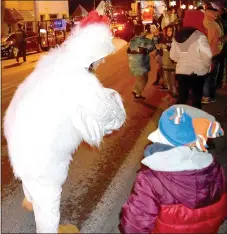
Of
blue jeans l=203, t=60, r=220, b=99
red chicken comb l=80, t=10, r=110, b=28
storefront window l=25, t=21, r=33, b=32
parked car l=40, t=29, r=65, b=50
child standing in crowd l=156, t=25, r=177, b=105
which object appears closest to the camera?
red chicken comb l=80, t=10, r=110, b=28

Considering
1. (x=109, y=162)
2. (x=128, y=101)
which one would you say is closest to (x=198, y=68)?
(x=109, y=162)

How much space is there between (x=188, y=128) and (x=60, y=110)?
0.83 m

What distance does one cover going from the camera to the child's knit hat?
193 centimetres

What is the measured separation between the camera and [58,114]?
2.26 metres

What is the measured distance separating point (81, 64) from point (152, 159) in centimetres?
81

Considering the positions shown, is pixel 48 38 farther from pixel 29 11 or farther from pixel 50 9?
pixel 50 9

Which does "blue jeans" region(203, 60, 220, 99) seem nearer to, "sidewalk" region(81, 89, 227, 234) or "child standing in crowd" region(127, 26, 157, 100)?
"child standing in crowd" region(127, 26, 157, 100)

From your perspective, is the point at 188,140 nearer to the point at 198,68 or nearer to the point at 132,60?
the point at 198,68

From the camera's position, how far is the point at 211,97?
798 centimetres

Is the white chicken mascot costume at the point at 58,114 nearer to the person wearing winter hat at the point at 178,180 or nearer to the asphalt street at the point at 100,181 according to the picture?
the person wearing winter hat at the point at 178,180

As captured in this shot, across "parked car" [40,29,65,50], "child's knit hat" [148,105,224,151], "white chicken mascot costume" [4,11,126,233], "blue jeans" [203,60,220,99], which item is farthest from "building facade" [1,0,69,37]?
"child's knit hat" [148,105,224,151]

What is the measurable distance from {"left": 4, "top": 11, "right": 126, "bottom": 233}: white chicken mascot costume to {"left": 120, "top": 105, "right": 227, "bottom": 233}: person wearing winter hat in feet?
1.58

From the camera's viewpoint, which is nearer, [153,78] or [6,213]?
[6,213]

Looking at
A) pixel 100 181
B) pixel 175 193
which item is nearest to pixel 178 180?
pixel 175 193
